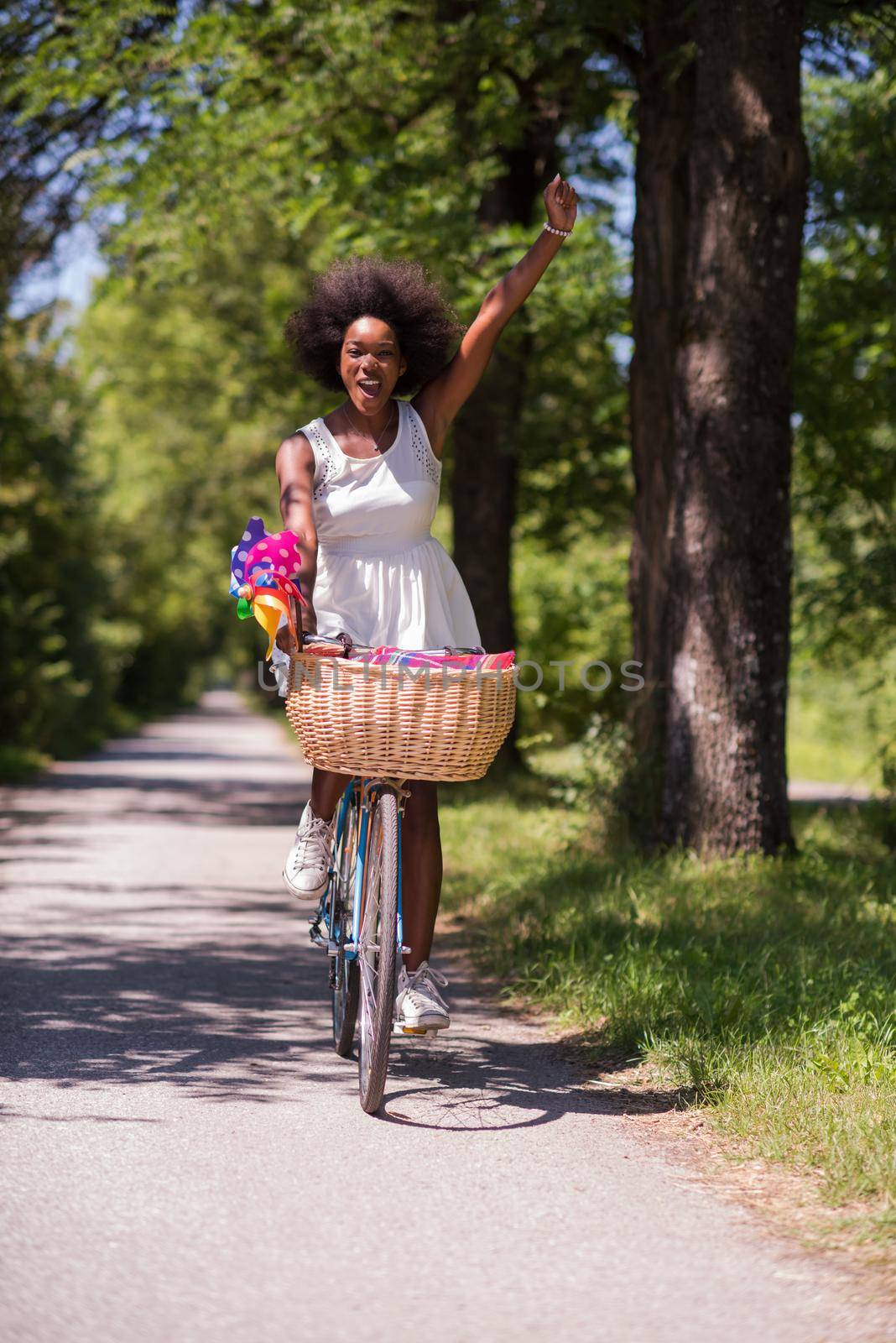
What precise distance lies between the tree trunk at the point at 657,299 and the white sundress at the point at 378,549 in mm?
4276

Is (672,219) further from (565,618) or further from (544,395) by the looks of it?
(565,618)

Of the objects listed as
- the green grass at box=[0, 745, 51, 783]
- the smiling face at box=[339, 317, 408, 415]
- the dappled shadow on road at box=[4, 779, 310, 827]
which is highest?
the smiling face at box=[339, 317, 408, 415]

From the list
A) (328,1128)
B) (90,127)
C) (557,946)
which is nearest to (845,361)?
(90,127)

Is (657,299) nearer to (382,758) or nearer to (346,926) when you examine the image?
(346,926)

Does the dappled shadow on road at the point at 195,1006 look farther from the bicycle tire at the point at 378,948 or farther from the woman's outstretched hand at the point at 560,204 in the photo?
the woman's outstretched hand at the point at 560,204

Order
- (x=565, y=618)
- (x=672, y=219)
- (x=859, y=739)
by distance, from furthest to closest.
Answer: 1. (x=859, y=739)
2. (x=565, y=618)
3. (x=672, y=219)

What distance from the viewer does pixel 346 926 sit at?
16.4 ft

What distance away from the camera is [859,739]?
3306cm

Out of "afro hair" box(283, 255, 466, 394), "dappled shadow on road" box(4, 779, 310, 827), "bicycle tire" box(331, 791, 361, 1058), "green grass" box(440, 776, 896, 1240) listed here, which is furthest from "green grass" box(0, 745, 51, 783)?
"afro hair" box(283, 255, 466, 394)

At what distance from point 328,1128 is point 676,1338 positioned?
1631 mm

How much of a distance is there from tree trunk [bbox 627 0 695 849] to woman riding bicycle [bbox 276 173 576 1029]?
417 cm

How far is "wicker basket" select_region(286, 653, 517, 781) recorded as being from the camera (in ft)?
14.1

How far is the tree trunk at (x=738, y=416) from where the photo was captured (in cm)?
797

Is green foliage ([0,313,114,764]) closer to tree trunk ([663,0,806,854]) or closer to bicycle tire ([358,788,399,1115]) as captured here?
tree trunk ([663,0,806,854])
